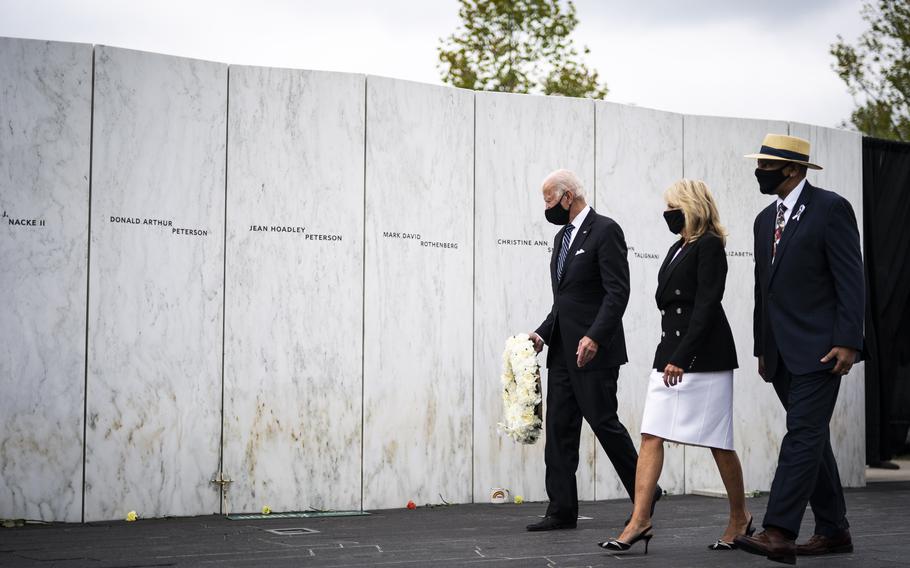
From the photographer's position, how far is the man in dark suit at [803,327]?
5.41 m

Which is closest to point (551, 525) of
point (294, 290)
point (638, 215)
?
point (294, 290)

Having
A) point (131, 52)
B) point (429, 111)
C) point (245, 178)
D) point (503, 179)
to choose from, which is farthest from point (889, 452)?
point (131, 52)

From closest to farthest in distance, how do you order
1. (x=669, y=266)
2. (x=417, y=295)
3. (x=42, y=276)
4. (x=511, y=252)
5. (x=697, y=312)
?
(x=697, y=312)
(x=669, y=266)
(x=42, y=276)
(x=417, y=295)
(x=511, y=252)

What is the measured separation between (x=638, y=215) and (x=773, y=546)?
4.58m

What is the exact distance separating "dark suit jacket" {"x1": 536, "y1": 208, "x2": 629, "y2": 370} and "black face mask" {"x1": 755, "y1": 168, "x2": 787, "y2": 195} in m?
1.06

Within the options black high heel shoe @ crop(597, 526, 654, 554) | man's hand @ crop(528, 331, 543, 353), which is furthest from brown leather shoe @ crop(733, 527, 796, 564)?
man's hand @ crop(528, 331, 543, 353)

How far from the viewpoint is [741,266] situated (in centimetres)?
991

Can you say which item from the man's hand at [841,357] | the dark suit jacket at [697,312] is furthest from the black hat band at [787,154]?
the man's hand at [841,357]

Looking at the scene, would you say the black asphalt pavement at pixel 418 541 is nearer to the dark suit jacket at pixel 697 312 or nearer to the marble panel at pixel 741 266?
the dark suit jacket at pixel 697 312

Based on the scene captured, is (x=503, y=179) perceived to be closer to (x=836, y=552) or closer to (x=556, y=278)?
(x=556, y=278)

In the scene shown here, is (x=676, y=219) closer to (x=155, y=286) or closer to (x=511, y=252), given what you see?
(x=511, y=252)

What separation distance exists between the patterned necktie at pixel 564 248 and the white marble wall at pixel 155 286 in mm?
2523

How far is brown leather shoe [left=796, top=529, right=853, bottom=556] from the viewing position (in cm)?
587

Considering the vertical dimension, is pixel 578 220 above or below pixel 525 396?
above
